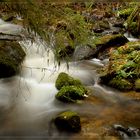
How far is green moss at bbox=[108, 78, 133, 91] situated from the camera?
24.6ft

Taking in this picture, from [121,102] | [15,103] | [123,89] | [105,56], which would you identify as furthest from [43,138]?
[105,56]

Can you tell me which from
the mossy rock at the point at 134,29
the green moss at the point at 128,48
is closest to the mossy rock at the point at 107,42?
the green moss at the point at 128,48

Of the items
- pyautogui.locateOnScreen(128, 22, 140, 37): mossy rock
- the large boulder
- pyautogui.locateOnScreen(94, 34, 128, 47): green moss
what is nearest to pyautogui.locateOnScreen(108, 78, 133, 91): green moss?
the large boulder

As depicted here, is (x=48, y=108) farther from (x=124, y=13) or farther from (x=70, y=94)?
(x=124, y=13)

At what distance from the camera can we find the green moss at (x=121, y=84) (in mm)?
7488

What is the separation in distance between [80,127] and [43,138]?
67cm

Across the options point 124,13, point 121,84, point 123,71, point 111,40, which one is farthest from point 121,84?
point 124,13

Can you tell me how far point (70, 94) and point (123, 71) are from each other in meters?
1.92

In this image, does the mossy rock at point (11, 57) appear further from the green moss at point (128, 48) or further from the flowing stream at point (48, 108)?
the green moss at point (128, 48)

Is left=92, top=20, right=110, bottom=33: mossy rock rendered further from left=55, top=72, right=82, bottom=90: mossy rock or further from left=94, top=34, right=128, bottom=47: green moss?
left=55, top=72, right=82, bottom=90: mossy rock

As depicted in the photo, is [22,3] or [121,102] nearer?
[22,3]

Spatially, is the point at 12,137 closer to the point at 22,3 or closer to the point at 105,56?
the point at 22,3

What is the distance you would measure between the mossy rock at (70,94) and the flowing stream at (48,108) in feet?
0.46

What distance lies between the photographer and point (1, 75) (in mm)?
7809
